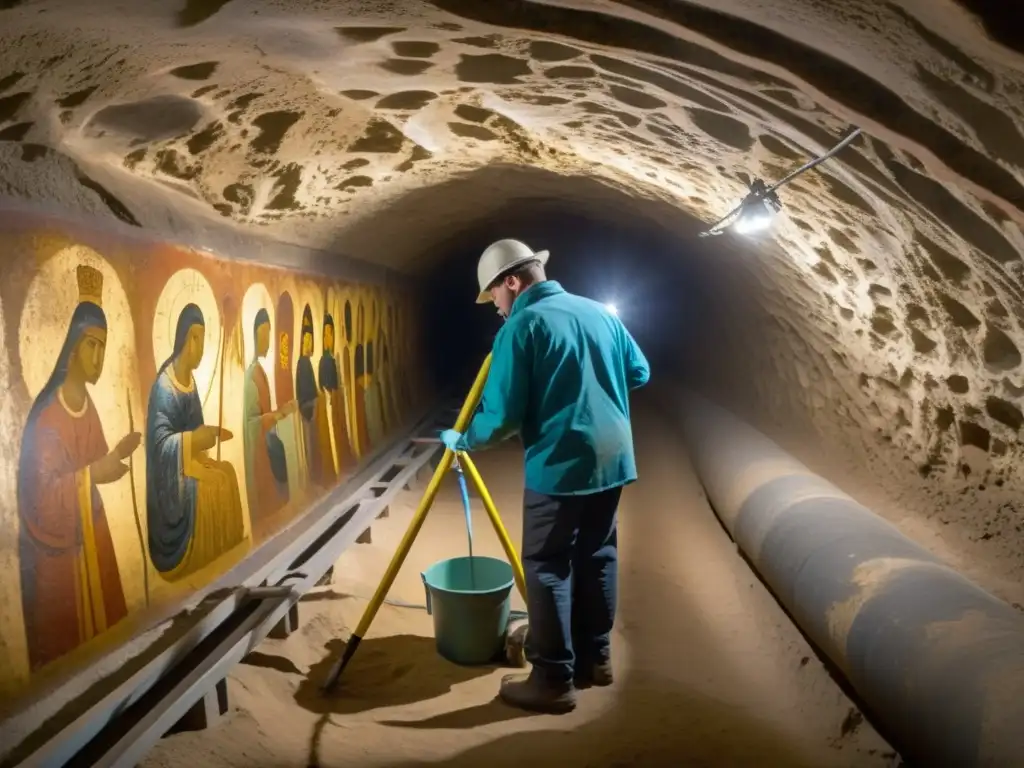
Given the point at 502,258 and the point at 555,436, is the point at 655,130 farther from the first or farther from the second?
the point at 555,436

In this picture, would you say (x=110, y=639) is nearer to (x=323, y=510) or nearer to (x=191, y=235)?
(x=191, y=235)

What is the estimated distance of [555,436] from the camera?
3.30 m

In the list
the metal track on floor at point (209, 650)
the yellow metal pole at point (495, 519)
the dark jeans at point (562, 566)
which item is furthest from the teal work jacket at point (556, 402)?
the metal track on floor at point (209, 650)

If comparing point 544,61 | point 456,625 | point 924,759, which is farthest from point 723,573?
point 544,61

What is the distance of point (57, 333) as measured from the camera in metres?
3.00

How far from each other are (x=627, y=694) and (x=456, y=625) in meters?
0.93

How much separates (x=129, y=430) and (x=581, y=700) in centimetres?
257

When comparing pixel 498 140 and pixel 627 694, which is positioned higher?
pixel 498 140

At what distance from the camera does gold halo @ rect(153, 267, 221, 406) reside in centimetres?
378

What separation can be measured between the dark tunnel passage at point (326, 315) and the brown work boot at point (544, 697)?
0.23 feet

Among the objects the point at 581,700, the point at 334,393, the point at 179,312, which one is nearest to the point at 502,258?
the point at 179,312

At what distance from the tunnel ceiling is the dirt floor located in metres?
1.70

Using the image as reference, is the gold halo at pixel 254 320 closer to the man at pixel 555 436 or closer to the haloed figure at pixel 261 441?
the haloed figure at pixel 261 441

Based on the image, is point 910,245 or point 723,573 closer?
point 910,245
